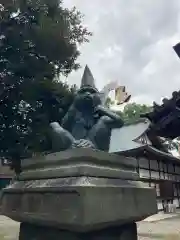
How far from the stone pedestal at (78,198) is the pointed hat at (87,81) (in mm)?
973

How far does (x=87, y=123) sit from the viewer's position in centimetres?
360

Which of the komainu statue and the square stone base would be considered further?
the square stone base

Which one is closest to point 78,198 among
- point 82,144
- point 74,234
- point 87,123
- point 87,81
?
point 74,234

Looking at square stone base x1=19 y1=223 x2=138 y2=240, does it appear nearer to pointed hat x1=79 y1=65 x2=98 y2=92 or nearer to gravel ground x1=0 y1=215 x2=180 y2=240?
pointed hat x1=79 y1=65 x2=98 y2=92

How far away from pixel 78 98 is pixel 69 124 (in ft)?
1.19

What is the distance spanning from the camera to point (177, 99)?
5203 millimetres

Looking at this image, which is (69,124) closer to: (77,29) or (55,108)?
(55,108)

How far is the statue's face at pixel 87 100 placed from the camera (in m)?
3.56

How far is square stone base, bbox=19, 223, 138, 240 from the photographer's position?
109 inches

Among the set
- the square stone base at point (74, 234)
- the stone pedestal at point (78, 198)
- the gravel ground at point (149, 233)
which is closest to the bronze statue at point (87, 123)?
the stone pedestal at point (78, 198)

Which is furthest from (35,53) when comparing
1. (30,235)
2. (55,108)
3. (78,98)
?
(30,235)

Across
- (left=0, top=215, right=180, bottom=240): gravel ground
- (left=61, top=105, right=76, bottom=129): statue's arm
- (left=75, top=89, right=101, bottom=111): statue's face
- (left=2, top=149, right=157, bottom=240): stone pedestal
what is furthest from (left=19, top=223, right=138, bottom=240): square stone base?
(left=0, top=215, right=180, bottom=240): gravel ground

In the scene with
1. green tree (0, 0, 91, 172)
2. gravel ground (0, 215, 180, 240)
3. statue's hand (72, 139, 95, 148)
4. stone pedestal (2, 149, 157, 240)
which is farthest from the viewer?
green tree (0, 0, 91, 172)

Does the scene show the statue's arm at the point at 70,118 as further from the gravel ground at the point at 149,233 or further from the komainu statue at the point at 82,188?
the gravel ground at the point at 149,233
